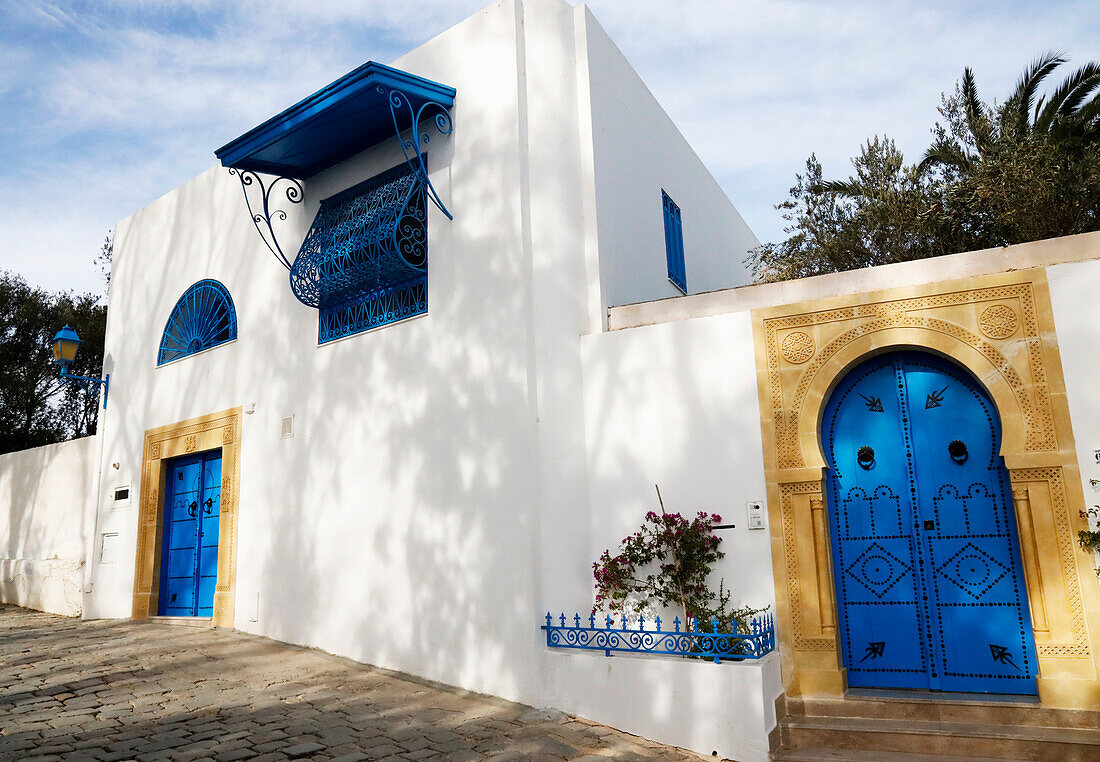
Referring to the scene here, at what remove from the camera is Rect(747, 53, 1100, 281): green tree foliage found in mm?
9867

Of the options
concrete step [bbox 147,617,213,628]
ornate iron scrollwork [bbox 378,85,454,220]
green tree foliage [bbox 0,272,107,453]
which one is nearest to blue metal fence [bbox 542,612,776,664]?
ornate iron scrollwork [bbox 378,85,454,220]

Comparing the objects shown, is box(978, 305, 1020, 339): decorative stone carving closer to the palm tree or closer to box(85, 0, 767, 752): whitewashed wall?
box(85, 0, 767, 752): whitewashed wall

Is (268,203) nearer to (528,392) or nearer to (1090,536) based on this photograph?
(528,392)

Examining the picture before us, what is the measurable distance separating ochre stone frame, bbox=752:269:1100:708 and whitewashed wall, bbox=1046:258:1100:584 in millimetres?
54

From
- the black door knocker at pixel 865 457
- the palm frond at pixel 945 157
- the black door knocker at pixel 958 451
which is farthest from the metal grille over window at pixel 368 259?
the palm frond at pixel 945 157

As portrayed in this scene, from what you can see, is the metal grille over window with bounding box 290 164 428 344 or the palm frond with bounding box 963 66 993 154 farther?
the palm frond with bounding box 963 66 993 154

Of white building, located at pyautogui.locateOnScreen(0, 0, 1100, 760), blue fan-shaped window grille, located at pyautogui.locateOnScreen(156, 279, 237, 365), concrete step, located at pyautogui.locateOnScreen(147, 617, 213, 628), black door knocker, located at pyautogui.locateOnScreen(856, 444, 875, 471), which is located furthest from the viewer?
blue fan-shaped window grille, located at pyautogui.locateOnScreen(156, 279, 237, 365)

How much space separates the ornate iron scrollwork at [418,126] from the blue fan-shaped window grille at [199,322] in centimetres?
320

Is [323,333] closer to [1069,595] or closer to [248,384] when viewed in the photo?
[248,384]

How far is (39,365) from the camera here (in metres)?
17.4

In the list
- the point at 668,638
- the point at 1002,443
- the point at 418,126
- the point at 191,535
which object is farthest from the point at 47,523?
the point at 1002,443

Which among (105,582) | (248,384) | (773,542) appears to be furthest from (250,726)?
(105,582)

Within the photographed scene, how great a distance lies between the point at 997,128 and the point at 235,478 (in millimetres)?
10897

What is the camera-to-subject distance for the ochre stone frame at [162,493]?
8.67 m
